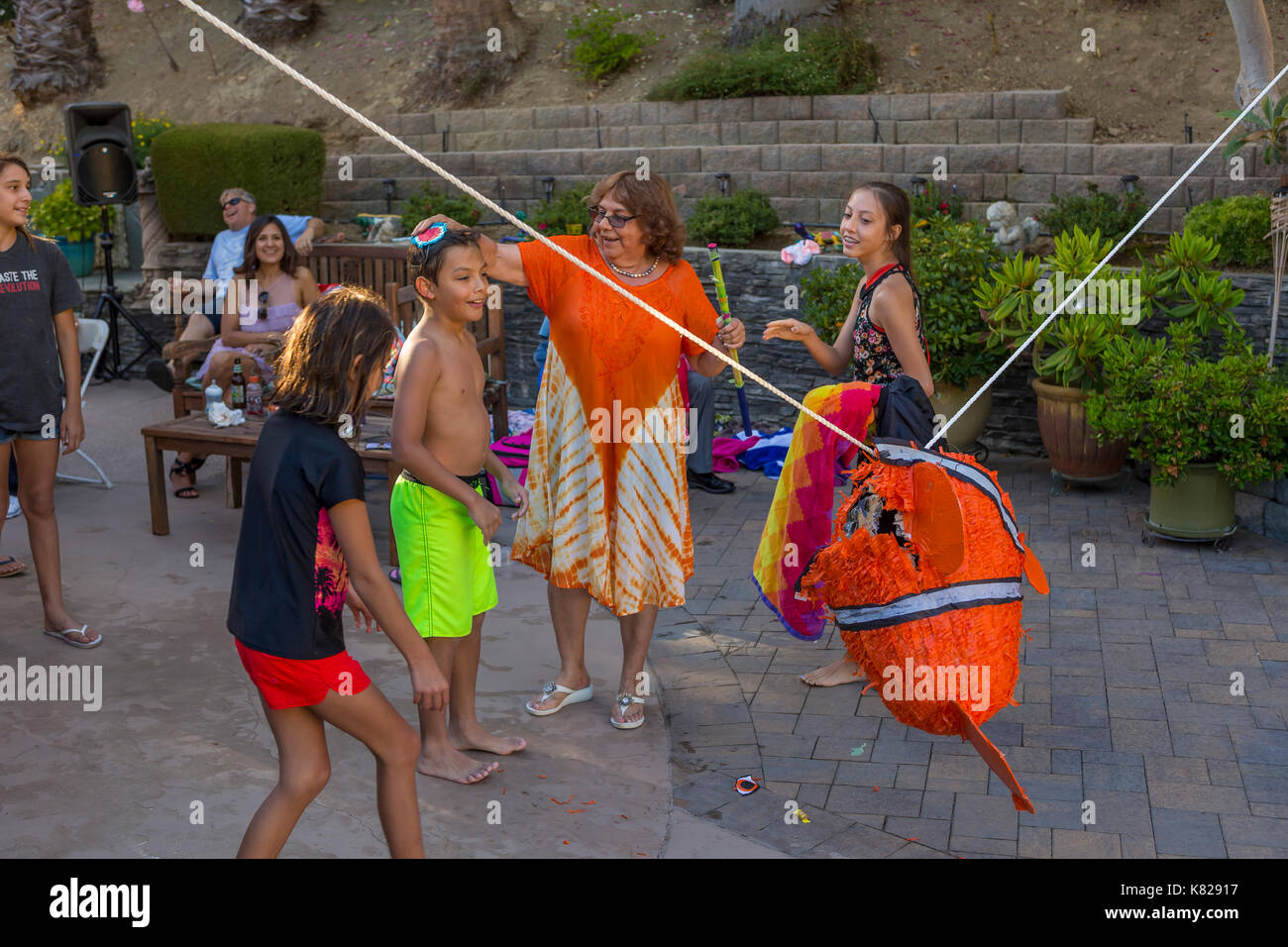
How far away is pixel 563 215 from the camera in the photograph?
→ 998cm

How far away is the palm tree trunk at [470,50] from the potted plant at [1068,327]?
8.27 metres

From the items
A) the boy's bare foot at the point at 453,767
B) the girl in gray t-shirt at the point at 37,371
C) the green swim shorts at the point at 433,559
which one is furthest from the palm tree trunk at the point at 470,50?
the boy's bare foot at the point at 453,767

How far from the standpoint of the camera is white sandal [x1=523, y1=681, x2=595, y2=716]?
459cm

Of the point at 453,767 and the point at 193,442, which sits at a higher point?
the point at 193,442

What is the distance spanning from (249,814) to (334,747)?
0.53 m

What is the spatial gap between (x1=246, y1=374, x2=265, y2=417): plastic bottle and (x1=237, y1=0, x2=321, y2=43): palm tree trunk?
11.0m

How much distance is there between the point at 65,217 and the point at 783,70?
660cm

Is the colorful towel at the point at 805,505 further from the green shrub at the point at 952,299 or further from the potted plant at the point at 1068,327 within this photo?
the green shrub at the point at 952,299

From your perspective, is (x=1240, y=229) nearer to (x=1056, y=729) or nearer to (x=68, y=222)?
(x=1056, y=729)

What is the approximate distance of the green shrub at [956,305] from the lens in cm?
753

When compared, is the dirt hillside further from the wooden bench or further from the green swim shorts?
the green swim shorts

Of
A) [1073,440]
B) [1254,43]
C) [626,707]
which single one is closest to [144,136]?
[1073,440]

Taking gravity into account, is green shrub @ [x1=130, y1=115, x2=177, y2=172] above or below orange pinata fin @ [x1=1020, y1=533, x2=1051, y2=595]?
above

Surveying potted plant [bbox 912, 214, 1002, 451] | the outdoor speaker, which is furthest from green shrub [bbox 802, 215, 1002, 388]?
the outdoor speaker
